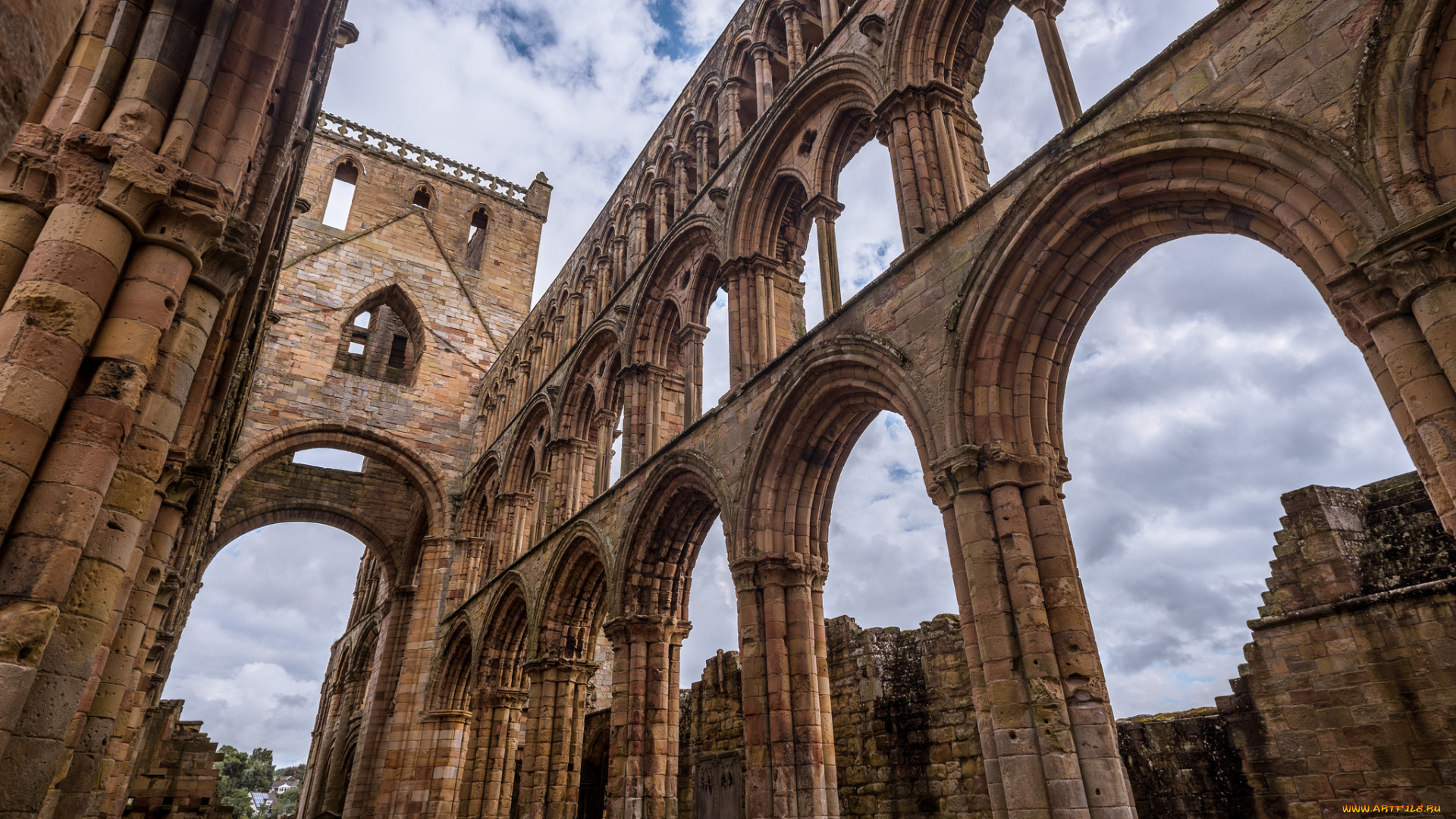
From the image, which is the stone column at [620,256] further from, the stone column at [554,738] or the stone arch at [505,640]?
the stone column at [554,738]

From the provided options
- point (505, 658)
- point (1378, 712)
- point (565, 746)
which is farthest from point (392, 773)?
point (1378, 712)

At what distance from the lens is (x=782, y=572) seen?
8.21 m

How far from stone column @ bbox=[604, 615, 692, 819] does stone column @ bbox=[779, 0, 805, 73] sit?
24.9 feet

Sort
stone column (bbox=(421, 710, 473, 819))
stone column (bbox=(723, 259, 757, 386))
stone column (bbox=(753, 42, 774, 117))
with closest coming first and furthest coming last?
stone column (bbox=(723, 259, 757, 386)) < stone column (bbox=(753, 42, 774, 117)) < stone column (bbox=(421, 710, 473, 819))

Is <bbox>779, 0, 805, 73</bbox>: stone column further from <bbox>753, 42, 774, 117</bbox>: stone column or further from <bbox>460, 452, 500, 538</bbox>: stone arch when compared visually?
<bbox>460, 452, 500, 538</bbox>: stone arch

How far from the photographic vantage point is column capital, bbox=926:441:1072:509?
5.99 m

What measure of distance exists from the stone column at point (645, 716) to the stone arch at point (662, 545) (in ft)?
0.76

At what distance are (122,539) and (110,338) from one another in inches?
32.2

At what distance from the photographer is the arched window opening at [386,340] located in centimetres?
2133

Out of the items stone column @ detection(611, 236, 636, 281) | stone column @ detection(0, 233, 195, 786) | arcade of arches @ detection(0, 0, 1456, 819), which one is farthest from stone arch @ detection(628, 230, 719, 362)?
stone column @ detection(0, 233, 195, 786)

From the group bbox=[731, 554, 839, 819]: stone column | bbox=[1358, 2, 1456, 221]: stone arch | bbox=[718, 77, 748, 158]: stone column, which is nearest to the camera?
bbox=[1358, 2, 1456, 221]: stone arch

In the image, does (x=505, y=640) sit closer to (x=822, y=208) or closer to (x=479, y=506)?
(x=479, y=506)

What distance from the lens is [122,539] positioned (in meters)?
3.32

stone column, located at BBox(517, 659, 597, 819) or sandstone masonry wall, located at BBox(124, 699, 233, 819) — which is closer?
stone column, located at BBox(517, 659, 597, 819)
